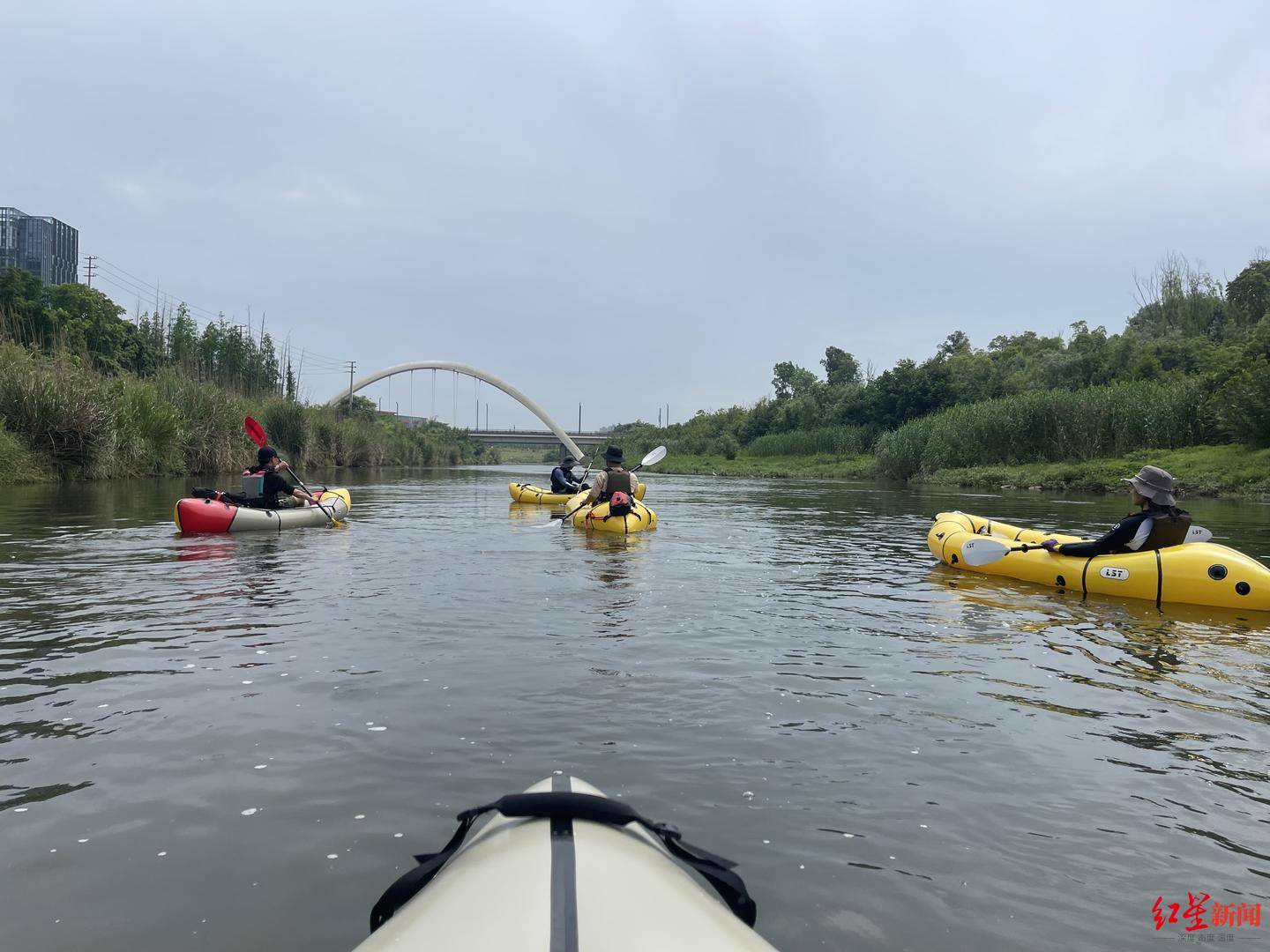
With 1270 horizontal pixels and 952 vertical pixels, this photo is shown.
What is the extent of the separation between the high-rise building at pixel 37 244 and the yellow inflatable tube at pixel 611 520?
300ft

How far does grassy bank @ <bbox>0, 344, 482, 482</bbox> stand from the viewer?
58.8ft

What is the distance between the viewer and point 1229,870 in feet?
8.38

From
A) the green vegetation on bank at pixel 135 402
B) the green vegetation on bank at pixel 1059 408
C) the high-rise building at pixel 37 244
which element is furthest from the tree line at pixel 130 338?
the high-rise building at pixel 37 244

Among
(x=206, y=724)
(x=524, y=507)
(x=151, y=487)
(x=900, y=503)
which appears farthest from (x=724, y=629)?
(x=151, y=487)

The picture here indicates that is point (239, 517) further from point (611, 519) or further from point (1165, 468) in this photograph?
point (1165, 468)

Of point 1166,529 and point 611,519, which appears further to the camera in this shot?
point 611,519

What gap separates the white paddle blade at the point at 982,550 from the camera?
816cm

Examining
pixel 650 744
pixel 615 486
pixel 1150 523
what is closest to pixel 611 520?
pixel 615 486

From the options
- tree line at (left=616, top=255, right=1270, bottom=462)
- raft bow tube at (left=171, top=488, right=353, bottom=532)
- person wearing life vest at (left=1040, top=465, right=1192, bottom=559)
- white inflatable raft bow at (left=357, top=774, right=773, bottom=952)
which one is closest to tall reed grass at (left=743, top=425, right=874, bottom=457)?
tree line at (left=616, top=255, right=1270, bottom=462)

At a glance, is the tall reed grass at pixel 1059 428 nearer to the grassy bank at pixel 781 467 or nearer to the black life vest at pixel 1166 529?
the grassy bank at pixel 781 467

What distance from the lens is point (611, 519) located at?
11734 mm

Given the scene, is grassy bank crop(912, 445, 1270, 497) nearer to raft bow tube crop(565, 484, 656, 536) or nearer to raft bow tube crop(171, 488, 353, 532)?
raft bow tube crop(565, 484, 656, 536)

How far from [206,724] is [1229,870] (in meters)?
4.01

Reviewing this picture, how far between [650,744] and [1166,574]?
18.4ft
